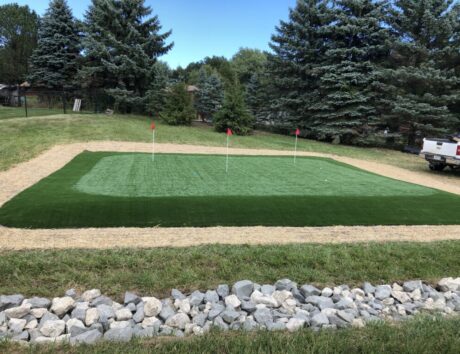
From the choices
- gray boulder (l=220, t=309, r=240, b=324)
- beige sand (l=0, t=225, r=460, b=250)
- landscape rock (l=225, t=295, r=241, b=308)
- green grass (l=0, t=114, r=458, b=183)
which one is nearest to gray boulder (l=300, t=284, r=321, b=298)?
landscape rock (l=225, t=295, r=241, b=308)

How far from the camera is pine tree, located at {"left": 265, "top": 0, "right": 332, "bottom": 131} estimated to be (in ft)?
69.9

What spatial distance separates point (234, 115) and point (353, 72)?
6.80 metres

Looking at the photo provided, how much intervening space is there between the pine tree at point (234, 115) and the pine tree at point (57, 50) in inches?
553

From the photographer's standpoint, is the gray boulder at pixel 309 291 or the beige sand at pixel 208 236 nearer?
the gray boulder at pixel 309 291

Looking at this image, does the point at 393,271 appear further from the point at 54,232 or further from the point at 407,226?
the point at 54,232

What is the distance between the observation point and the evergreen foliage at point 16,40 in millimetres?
33312

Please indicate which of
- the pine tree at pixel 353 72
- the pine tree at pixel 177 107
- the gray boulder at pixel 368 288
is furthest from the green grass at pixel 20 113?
the gray boulder at pixel 368 288

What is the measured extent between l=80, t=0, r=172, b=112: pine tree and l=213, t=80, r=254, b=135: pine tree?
6177mm

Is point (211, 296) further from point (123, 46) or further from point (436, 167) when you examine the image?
point (123, 46)

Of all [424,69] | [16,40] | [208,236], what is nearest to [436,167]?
[424,69]

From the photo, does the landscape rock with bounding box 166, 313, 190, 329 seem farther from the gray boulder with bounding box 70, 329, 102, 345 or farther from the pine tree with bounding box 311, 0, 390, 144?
the pine tree with bounding box 311, 0, 390, 144

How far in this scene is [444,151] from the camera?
11336 mm

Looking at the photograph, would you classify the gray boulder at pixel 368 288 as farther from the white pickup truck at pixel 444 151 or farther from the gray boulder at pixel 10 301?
the white pickup truck at pixel 444 151

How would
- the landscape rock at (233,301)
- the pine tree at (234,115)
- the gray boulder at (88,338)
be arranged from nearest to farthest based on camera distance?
1. the gray boulder at (88,338)
2. the landscape rock at (233,301)
3. the pine tree at (234,115)
